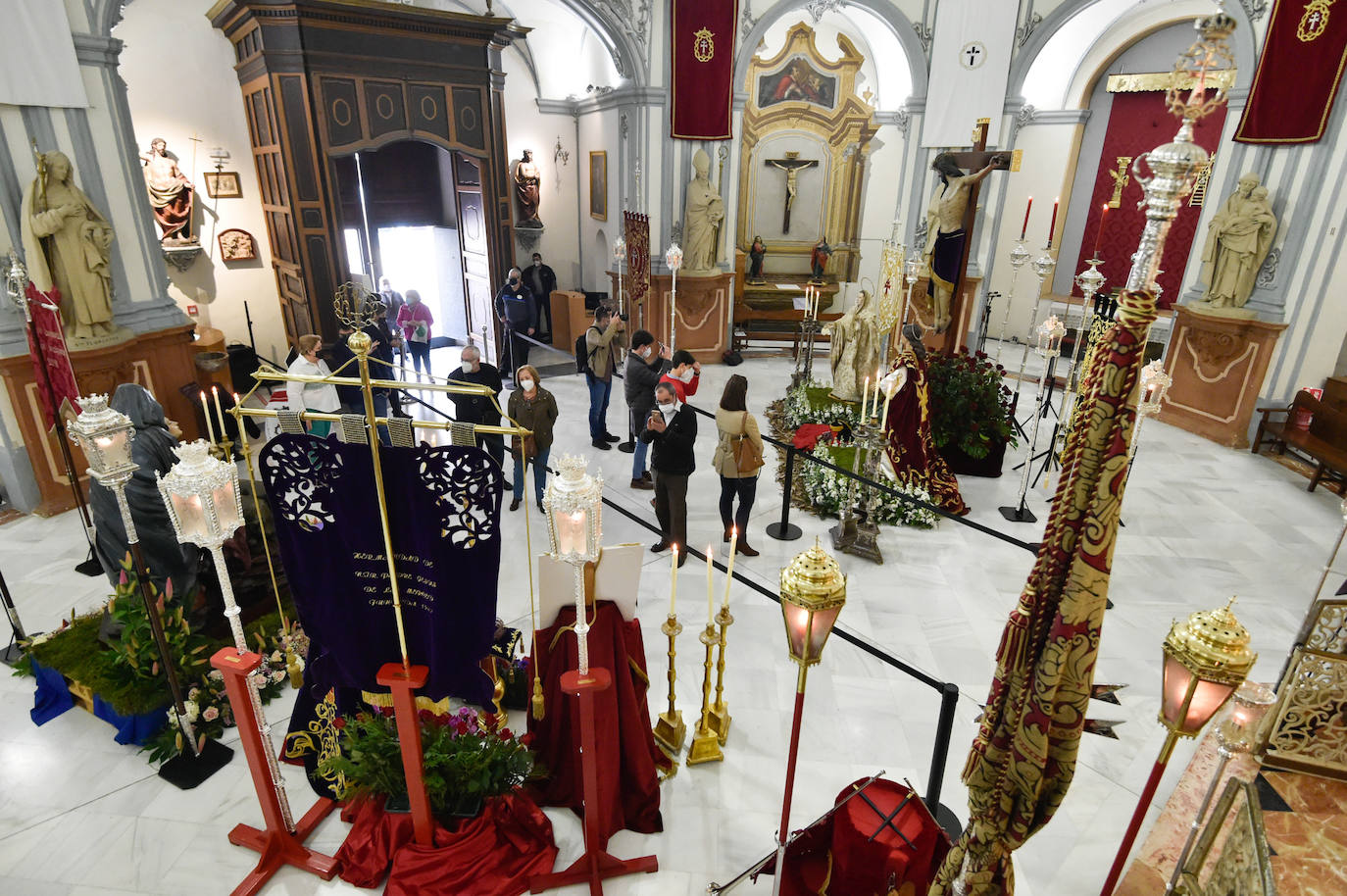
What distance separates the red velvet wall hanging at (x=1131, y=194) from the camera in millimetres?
12641

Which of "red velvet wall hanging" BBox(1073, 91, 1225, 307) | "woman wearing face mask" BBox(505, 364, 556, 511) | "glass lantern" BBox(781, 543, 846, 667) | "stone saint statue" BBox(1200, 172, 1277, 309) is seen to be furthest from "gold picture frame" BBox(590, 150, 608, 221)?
"glass lantern" BBox(781, 543, 846, 667)

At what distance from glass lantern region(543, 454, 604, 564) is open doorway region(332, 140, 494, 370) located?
9765 millimetres

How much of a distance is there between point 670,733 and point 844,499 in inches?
139

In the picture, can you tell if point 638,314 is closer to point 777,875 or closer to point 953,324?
point 953,324

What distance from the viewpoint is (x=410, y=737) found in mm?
3383

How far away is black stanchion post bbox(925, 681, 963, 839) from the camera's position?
11.4ft

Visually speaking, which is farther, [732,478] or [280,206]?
[280,206]

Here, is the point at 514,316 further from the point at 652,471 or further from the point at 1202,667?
the point at 1202,667

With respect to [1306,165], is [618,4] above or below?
above

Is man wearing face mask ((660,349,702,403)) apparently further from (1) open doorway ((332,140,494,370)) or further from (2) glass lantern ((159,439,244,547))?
(1) open doorway ((332,140,494,370))

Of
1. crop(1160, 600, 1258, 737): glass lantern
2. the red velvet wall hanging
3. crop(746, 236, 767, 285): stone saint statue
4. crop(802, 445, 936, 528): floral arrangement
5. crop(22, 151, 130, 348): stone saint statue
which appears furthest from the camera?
crop(746, 236, 767, 285): stone saint statue

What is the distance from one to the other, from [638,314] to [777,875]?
8.51m

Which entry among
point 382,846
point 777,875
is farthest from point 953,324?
point 382,846

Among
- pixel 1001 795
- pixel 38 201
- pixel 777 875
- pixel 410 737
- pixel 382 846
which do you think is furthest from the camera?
pixel 38 201
